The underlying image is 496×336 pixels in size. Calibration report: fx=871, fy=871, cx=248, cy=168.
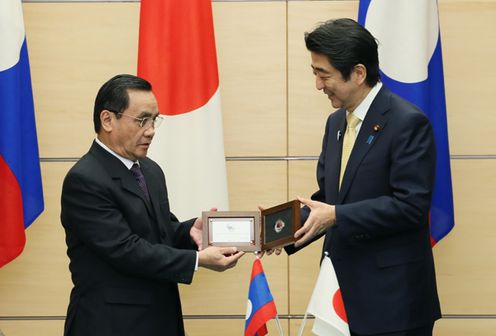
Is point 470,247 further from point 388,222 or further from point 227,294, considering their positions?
point 388,222

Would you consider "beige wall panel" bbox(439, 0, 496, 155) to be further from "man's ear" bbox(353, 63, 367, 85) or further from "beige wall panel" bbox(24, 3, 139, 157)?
"beige wall panel" bbox(24, 3, 139, 157)

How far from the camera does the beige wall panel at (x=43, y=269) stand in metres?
4.69

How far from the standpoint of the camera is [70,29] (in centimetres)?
464

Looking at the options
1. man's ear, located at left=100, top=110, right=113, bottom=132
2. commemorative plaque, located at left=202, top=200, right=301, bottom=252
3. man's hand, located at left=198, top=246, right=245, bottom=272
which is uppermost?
man's ear, located at left=100, top=110, right=113, bottom=132

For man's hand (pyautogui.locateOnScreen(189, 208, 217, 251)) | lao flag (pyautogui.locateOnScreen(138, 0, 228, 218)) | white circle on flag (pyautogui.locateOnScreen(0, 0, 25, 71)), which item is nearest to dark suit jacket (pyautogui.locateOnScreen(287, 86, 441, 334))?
man's hand (pyautogui.locateOnScreen(189, 208, 217, 251))

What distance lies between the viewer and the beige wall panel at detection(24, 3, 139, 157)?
464cm

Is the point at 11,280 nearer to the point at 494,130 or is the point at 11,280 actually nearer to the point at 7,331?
the point at 7,331

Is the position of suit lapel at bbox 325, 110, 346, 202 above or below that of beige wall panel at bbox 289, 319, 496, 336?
above

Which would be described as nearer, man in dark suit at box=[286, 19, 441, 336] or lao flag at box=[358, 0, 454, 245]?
man in dark suit at box=[286, 19, 441, 336]

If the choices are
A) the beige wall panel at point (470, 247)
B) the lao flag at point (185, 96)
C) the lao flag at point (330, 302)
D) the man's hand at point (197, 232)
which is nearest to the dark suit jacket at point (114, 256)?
the man's hand at point (197, 232)

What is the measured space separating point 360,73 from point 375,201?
51cm

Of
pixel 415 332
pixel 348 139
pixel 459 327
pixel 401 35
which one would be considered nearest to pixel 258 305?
pixel 415 332

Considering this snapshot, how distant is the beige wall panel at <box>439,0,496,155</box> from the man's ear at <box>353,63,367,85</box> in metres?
1.36

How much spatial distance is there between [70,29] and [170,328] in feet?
6.62
